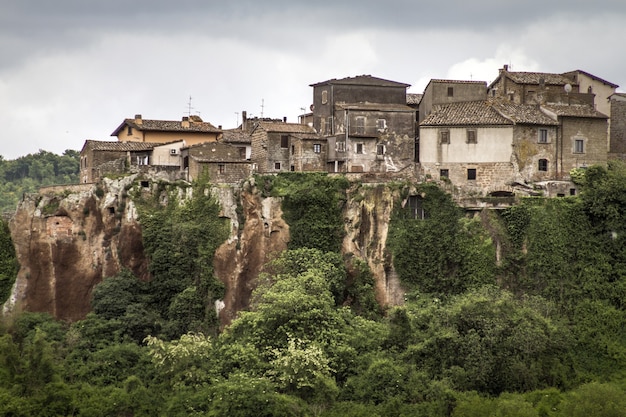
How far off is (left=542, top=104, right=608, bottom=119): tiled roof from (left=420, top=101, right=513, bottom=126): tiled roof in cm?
373

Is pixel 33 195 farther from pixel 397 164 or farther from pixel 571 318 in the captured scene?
pixel 571 318

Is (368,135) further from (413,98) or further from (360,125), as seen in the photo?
(413,98)

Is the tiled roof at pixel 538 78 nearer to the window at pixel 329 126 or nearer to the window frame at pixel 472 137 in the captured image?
the window frame at pixel 472 137

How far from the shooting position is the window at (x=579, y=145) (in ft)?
223

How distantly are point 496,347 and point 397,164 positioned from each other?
1736cm

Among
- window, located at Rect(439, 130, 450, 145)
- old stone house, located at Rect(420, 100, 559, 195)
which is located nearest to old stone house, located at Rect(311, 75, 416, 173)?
old stone house, located at Rect(420, 100, 559, 195)

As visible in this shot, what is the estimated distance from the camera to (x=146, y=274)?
212 feet

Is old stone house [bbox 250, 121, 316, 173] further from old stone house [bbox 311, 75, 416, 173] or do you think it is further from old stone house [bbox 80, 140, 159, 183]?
old stone house [bbox 80, 140, 159, 183]

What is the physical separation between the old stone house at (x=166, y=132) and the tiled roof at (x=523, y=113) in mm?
18001

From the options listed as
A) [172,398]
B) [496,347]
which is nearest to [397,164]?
[496,347]

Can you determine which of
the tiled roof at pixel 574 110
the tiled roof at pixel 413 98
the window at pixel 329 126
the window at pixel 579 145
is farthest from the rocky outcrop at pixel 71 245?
the window at pixel 579 145

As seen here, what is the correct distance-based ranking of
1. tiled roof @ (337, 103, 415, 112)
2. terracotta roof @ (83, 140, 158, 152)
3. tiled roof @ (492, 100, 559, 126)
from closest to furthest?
tiled roof @ (492, 100, 559, 126) < terracotta roof @ (83, 140, 158, 152) < tiled roof @ (337, 103, 415, 112)

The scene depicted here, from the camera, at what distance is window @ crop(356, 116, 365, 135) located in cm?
6938

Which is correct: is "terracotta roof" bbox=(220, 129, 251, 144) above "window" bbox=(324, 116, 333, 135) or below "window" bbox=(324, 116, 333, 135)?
below
